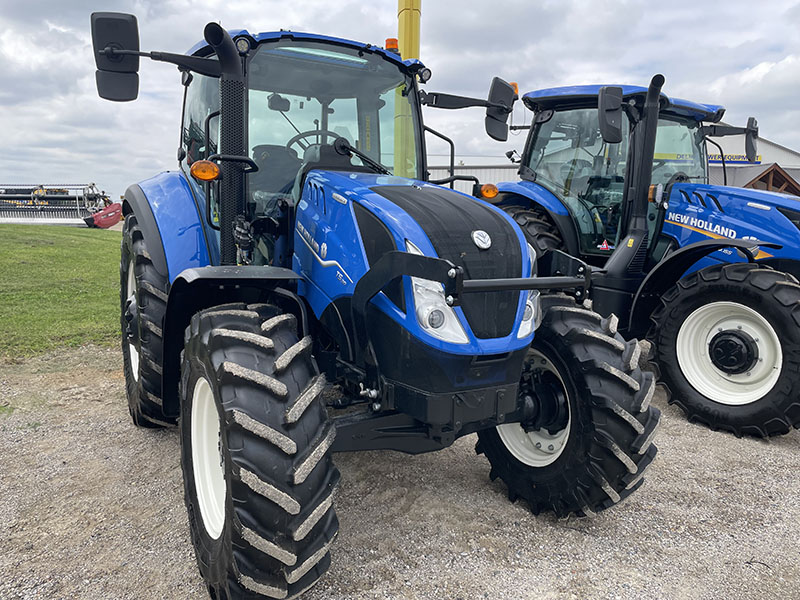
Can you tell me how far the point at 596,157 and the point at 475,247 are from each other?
3.82 m

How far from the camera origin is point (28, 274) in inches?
382

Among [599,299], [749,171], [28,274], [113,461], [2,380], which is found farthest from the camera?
[749,171]

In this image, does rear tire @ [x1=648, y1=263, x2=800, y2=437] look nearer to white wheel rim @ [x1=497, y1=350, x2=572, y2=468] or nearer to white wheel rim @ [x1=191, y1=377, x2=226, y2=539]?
white wheel rim @ [x1=497, y1=350, x2=572, y2=468]

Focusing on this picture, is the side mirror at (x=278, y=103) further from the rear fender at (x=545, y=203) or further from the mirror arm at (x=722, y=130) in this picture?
the mirror arm at (x=722, y=130)

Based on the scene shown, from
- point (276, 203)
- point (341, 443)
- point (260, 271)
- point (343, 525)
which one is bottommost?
point (343, 525)

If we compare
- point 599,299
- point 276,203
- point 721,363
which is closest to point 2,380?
point 276,203

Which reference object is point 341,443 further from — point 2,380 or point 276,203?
point 2,380

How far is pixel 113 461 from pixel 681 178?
5135 mm

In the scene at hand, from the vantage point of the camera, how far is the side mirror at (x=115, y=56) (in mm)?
2438

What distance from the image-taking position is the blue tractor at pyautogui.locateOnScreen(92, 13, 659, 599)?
81.7 inches

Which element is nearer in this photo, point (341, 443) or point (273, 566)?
point (273, 566)

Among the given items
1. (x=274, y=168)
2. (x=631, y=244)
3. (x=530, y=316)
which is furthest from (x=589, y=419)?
(x=631, y=244)

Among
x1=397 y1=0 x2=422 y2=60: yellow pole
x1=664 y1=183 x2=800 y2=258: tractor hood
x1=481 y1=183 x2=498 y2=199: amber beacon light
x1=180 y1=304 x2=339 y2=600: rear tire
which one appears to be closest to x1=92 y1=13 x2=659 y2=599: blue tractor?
x1=180 y1=304 x2=339 y2=600: rear tire

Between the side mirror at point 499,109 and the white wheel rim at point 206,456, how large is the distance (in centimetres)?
224
